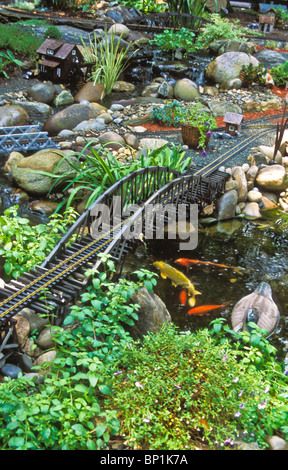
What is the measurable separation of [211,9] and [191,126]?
13651 mm

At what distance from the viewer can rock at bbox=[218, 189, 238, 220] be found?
8.07 m

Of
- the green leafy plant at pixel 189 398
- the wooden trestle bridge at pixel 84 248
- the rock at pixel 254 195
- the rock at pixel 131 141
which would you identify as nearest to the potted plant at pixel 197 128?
the rock at pixel 131 141

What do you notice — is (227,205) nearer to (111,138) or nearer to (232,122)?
(111,138)

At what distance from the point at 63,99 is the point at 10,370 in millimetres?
9434

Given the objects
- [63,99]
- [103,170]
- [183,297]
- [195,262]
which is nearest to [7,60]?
[63,99]

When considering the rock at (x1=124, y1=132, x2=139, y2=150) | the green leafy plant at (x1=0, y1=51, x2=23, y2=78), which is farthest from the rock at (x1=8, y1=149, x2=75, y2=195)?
the green leafy plant at (x1=0, y1=51, x2=23, y2=78)

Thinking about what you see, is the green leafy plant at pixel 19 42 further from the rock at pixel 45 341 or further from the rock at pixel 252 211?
the rock at pixel 45 341

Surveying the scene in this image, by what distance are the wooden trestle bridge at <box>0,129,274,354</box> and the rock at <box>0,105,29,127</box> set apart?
4322 mm

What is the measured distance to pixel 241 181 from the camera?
844cm

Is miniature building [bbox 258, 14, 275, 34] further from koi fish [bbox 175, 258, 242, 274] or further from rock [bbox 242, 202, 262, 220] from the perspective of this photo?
koi fish [bbox 175, 258, 242, 274]

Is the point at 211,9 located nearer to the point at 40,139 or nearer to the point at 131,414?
the point at 40,139

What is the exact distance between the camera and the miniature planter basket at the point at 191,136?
30.5ft

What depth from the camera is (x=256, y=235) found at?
25.5ft
